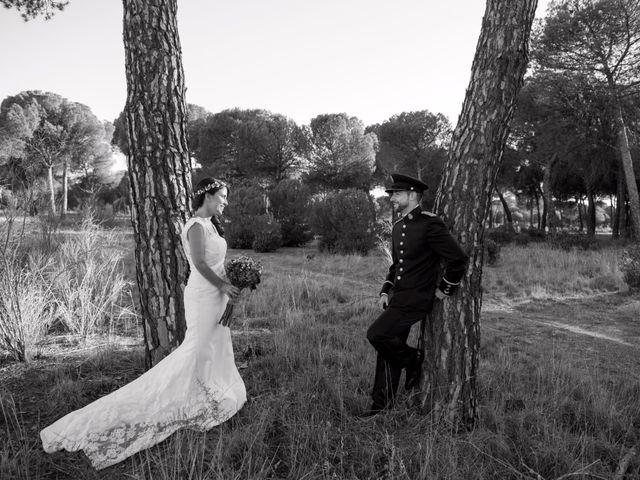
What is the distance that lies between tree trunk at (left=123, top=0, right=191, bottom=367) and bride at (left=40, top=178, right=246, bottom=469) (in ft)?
1.66

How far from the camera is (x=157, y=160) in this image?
11.5 ft

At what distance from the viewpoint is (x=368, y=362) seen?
418cm

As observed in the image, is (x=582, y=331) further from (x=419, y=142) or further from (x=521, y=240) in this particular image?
(x=419, y=142)

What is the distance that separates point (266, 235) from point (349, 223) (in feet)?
12.3

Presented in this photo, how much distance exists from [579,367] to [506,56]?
3446 millimetres

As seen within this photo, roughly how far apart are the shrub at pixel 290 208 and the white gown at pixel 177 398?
16.6 meters

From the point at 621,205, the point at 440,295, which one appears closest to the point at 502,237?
the point at 621,205

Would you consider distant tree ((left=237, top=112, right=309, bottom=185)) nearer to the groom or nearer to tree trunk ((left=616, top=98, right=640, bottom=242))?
tree trunk ((left=616, top=98, right=640, bottom=242))

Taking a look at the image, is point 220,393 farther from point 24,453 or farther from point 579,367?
point 579,367

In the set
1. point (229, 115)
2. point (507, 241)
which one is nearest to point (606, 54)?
point (507, 241)

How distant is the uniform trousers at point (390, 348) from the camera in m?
3.13

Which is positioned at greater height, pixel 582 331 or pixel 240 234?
pixel 240 234

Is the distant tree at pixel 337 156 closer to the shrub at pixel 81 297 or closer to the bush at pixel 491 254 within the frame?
the bush at pixel 491 254

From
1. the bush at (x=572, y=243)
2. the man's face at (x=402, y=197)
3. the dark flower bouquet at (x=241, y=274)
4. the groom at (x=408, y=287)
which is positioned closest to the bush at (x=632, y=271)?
the bush at (x=572, y=243)
